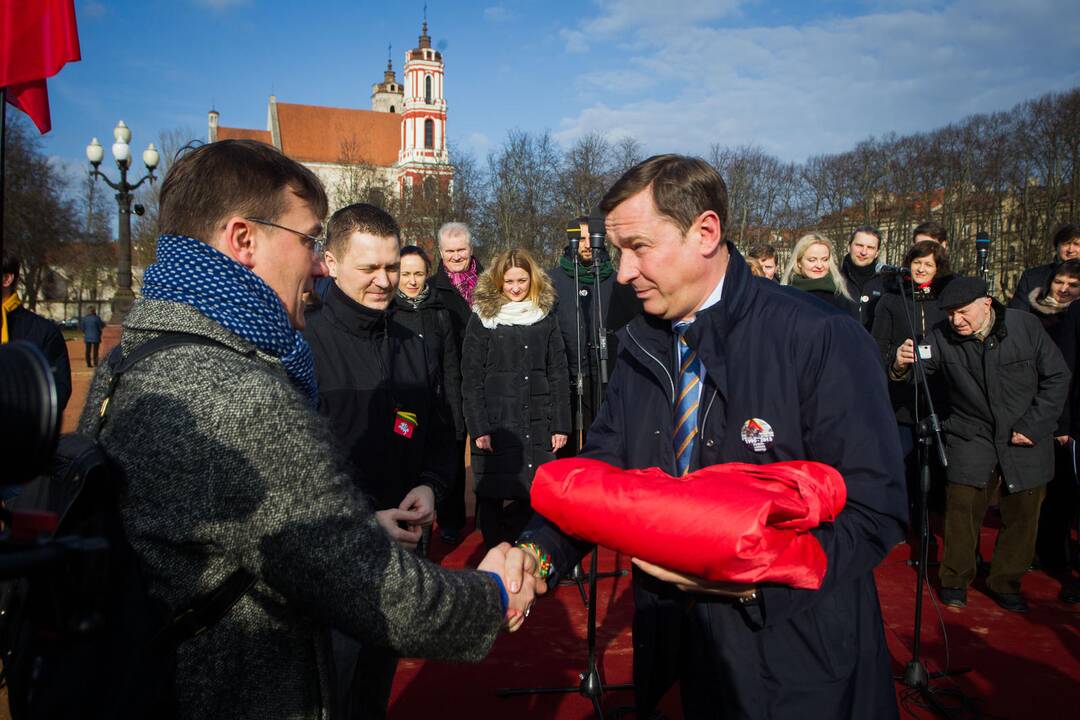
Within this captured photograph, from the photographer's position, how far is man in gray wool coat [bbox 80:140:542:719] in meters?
1.47

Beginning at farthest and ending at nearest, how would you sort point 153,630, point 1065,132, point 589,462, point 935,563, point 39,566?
1. point 1065,132
2. point 935,563
3. point 589,462
4. point 153,630
5. point 39,566

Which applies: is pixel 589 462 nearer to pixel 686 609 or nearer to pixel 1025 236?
pixel 686 609

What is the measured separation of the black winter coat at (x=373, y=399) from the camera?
3314mm

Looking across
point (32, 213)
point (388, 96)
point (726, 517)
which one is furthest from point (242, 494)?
point (388, 96)

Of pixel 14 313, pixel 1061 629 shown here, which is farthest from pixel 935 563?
pixel 14 313

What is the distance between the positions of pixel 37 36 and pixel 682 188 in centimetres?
232

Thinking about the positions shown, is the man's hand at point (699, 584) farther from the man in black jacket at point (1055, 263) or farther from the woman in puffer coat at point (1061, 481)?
the man in black jacket at point (1055, 263)

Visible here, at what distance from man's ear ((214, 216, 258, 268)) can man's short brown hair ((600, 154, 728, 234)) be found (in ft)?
3.57

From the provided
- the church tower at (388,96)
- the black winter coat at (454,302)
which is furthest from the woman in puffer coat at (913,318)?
the church tower at (388,96)

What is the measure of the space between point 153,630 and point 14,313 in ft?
16.7

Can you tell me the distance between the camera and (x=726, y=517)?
170 cm

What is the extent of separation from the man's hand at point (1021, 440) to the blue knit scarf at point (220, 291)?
5.36 meters

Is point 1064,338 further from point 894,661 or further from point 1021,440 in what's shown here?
point 894,661

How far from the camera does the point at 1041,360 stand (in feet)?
17.5
